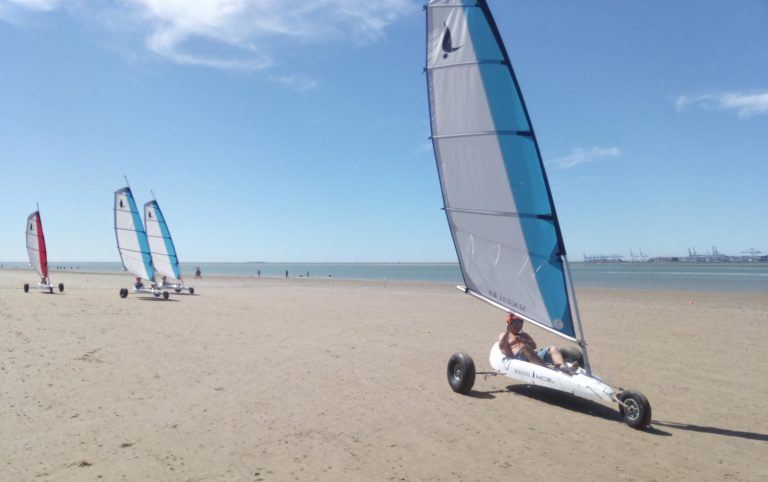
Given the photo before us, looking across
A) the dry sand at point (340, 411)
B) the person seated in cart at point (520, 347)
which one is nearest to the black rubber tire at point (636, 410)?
the dry sand at point (340, 411)

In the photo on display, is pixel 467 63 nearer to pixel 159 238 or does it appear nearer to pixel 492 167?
pixel 492 167

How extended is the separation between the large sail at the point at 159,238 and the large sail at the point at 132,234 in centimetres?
182

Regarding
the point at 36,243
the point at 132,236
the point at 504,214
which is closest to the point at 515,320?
the point at 504,214

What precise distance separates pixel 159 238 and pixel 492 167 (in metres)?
22.6

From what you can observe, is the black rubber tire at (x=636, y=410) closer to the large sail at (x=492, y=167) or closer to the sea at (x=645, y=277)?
the large sail at (x=492, y=167)

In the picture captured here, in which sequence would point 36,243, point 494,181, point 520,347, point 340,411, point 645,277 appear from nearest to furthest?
point 340,411 → point 494,181 → point 520,347 → point 36,243 → point 645,277

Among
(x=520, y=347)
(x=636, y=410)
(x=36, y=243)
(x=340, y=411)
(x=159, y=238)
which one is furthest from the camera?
(x=36, y=243)

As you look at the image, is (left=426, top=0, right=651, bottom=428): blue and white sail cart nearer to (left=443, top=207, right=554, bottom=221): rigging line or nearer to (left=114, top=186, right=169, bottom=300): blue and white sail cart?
(left=443, top=207, right=554, bottom=221): rigging line

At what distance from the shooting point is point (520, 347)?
7.02m

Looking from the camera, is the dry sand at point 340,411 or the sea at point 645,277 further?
the sea at point 645,277

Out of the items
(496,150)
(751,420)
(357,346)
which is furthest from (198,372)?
(751,420)

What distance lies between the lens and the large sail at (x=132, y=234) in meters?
23.0

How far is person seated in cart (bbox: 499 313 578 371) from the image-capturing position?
265 inches

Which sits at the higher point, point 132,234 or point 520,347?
point 132,234
